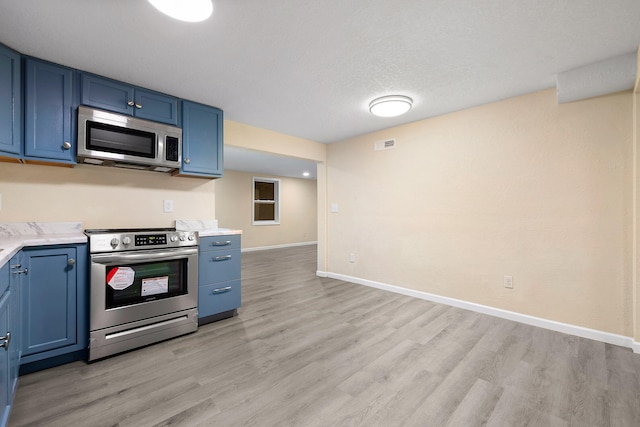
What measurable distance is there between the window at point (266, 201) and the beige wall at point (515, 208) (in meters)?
4.73

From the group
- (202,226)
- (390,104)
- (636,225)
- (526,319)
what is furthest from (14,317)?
(636,225)

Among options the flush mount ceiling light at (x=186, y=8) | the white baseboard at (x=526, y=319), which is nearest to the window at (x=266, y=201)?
the white baseboard at (x=526, y=319)

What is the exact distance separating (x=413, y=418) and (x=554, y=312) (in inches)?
83.2

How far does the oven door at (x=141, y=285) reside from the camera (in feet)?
6.94

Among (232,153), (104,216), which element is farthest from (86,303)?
(232,153)

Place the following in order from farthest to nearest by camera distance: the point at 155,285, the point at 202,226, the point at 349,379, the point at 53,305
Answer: the point at 202,226, the point at 155,285, the point at 53,305, the point at 349,379

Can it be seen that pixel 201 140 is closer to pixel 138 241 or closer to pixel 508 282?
pixel 138 241

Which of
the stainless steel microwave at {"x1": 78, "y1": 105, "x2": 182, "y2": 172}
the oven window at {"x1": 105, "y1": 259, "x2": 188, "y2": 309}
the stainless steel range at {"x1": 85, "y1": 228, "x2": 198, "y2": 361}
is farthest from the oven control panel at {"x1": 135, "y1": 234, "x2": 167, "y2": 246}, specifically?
the stainless steel microwave at {"x1": 78, "y1": 105, "x2": 182, "y2": 172}

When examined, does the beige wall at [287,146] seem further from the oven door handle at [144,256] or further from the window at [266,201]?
the window at [266,201]

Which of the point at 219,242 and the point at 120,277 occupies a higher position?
the point at 219,242

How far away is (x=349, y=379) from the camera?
1.86 metres

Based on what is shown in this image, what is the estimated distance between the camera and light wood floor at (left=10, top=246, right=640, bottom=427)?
1.52m

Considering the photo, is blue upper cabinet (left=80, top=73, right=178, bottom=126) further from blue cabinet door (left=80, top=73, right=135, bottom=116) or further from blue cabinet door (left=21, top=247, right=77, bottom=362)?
blue cabinet door (left=21, top=247, right=77, bottom=362)

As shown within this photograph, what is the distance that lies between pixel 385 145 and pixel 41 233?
3921mm
